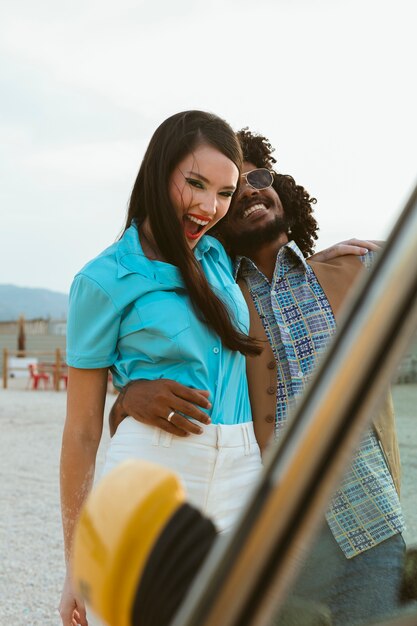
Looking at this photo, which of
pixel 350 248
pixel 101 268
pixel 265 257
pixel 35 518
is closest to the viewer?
pixel 101 268

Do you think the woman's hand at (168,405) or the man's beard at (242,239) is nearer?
the woman's hand at (168,405)

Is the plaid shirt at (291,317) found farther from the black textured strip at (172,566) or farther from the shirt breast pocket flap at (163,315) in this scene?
the black textured strip at (172,566)

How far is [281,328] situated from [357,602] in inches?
46.0

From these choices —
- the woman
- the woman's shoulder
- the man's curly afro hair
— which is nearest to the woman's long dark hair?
the woman

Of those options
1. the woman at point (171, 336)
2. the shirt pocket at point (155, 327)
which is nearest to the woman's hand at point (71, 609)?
the woman at point (171, 336)

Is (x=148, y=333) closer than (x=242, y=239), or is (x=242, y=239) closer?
(x=148, y=333)

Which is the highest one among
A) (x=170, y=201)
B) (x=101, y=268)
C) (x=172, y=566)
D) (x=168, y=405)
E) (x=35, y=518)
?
(x=170, y=201)

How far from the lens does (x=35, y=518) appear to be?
7.38m

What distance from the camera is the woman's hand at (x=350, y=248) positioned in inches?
92.3

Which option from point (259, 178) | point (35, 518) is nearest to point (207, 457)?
point (259, 178)

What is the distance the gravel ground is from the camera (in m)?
1.29

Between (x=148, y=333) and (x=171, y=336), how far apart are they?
0.07 meters

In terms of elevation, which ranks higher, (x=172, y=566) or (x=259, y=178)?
(x=259, y=178)

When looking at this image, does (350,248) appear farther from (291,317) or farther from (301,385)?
(301,385)
